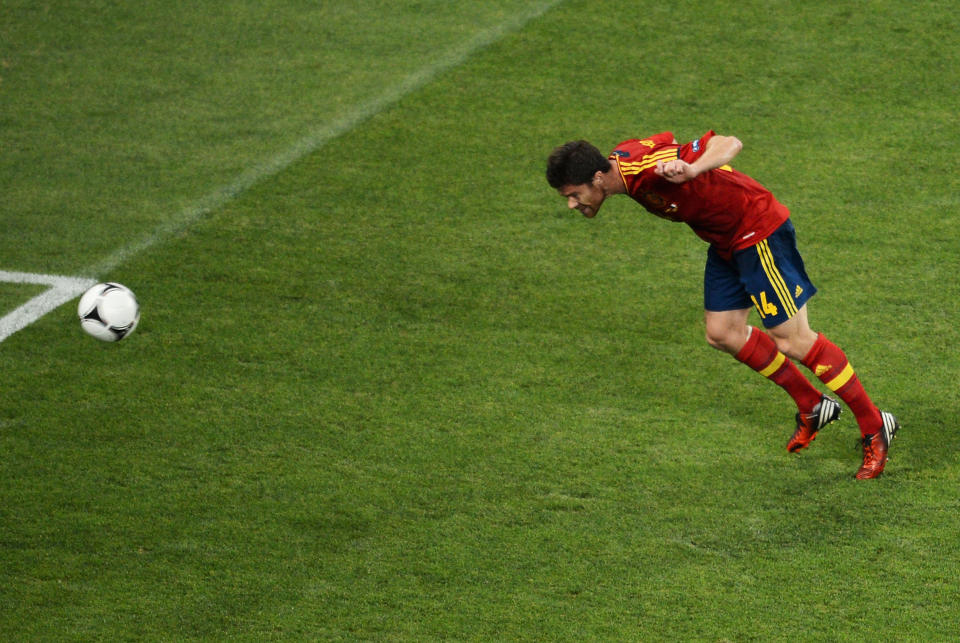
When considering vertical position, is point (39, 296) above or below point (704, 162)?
below

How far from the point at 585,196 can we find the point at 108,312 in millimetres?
2516

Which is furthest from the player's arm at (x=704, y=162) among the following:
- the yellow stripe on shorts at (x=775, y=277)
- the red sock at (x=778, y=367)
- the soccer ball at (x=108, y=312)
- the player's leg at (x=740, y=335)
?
the soccer ball at (x=108, y=312)

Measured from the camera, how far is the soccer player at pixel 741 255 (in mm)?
5207

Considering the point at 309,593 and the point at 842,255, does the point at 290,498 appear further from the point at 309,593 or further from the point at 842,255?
the point at 842,255

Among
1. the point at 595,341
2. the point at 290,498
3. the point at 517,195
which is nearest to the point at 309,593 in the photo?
the point at 290,498

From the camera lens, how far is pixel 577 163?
203 inches

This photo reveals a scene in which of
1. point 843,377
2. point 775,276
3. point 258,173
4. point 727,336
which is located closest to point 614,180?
point 775,276

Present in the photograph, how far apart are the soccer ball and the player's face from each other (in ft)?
7.76

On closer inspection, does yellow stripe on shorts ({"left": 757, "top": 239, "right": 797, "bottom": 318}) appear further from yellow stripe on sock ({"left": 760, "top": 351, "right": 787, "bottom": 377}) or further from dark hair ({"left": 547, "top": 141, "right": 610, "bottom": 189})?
dark hair ({"left": 547, "top": 141, "right": 610, "bottom": 189})

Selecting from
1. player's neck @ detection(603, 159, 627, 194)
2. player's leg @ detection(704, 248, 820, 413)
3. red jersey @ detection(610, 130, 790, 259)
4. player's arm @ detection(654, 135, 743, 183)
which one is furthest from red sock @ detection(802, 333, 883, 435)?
player's neck @ detection(603, 159, 627, 194)

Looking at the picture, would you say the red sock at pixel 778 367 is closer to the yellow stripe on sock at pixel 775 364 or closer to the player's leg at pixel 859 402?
the yellow stripe on sock at pixel 775 364

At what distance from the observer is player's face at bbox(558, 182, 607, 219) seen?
5234 millimetres

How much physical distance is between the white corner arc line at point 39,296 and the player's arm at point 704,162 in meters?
3.84

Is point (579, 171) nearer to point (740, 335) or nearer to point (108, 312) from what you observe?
point (740, 335)
